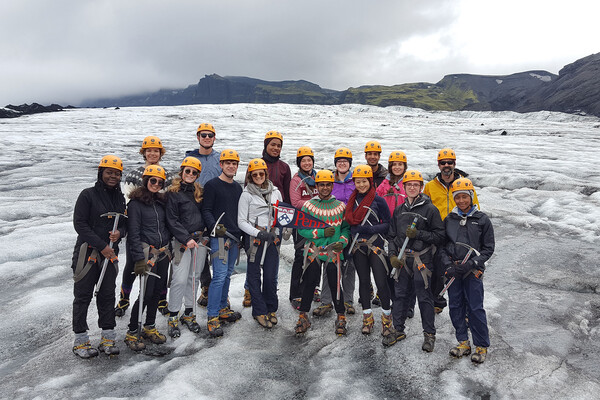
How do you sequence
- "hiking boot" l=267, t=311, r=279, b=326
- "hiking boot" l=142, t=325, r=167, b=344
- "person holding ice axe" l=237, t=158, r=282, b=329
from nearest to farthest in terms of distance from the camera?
"hiking boot" l=142, t=325, r=167, b=344
"person holding ice axe" l=237, t=158, r=282, b=329
"hiking boot" l=267, t=311, r=279, b=326

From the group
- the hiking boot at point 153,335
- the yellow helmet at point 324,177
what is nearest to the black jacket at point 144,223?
the hiking boot at point 153,335

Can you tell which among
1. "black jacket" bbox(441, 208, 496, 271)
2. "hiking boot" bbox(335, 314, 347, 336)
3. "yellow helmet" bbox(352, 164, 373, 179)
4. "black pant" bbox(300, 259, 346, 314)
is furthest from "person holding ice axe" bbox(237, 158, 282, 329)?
"black jacket" bbox(441, 208, 496, 271)

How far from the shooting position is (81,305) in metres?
4.76

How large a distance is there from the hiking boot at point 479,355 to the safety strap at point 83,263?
5.49 metres

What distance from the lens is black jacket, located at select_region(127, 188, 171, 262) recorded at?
4.87 metres

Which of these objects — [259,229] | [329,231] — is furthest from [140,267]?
[329,231]

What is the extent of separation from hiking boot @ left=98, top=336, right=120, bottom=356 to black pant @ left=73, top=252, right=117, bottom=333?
0.64 feet

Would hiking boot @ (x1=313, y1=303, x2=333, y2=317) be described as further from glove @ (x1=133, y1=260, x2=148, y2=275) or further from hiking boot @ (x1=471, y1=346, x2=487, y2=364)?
glove @ (x1=133, y1=260, x2=148, y2=275)

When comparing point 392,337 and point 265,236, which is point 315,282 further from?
point 392,337

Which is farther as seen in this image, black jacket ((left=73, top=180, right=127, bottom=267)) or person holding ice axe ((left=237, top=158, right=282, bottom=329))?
person holding ice axe ((left=237, top=158, right=282, bottom=329))

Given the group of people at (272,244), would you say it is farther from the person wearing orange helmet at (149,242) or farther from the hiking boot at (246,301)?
the hiking boot at (246,301)

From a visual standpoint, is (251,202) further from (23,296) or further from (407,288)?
(23,296)

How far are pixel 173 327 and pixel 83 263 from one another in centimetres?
169

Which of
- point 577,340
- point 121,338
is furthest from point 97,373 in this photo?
point 577,340
